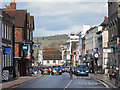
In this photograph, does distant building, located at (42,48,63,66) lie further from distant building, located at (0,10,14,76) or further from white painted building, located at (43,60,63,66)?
distant building, located at (0,10,14,76)

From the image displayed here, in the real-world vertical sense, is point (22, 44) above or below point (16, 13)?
below

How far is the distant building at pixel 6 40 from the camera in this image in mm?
38406

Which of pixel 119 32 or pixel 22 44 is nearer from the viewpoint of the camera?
pixel 119 32

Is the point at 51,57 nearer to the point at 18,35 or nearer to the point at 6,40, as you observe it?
the point at 18,35

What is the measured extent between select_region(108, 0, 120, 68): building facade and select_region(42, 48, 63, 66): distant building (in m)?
136

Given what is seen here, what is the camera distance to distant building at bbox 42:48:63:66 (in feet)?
626

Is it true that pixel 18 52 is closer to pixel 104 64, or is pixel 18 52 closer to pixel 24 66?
pixel 24 66

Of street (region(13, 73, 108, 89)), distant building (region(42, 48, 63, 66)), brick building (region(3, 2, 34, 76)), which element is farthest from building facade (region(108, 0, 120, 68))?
distant building (region(42, 48, 63, 66))

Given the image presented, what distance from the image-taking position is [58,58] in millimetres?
193125

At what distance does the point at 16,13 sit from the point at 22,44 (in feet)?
35.1

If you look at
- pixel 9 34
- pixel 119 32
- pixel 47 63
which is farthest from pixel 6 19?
pixel 47 63

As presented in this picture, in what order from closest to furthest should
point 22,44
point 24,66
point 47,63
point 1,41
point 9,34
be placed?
point 1,41, point 9,34, point 22,44, point 24,66, point 47,63

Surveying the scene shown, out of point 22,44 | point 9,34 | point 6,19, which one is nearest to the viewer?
point 6,19

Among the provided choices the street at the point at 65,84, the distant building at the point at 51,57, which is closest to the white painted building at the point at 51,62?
the distant building at the point at 51,57
